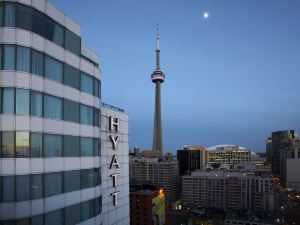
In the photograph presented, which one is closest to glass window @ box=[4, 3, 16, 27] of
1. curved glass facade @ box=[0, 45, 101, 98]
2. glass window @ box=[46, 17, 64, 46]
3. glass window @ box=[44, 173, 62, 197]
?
curved glass facade @ box=[0, 45, 101, 98]

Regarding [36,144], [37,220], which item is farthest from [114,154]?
[36,144]

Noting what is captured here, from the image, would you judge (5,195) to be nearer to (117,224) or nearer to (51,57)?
(51,57)

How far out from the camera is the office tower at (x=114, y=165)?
38.0 meters

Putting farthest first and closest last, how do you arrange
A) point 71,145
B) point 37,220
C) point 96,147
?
1. point 96,147
2. point 71,145
3. point 37,220

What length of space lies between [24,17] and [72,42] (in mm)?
5952

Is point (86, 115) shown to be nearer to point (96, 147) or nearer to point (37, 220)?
point (96, 147)

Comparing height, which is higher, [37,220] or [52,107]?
[52,107]

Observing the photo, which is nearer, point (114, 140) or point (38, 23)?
point (38, 23)

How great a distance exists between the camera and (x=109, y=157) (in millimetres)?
38938

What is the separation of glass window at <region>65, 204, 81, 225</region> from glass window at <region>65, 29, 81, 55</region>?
40.7ft

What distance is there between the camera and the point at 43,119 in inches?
936

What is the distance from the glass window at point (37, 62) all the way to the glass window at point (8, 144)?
14.1 feet

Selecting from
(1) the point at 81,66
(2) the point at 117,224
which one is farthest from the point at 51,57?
(2) the point at 117,224

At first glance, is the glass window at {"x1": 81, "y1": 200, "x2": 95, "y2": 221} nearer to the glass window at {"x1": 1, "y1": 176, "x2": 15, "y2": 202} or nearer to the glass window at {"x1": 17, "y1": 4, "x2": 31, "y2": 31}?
the glass window at {"x1": 1, "y1": 176, "x2": 15, "y2": 202}
